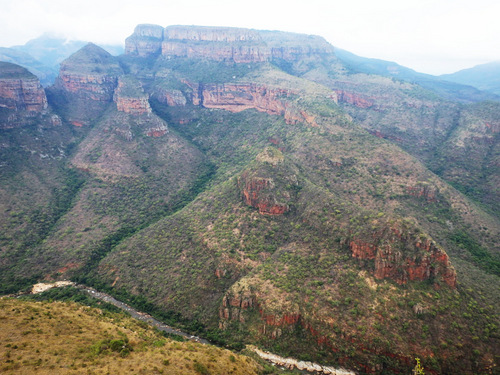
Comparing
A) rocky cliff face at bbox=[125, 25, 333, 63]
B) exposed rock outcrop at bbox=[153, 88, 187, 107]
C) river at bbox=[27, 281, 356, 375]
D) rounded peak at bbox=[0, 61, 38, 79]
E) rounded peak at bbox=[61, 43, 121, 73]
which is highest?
rocky cliff face at bbox=[125, 25, 333, 63]

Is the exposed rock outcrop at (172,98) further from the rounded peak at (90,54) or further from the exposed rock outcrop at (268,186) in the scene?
the exposed rock outcrop at (268,186)

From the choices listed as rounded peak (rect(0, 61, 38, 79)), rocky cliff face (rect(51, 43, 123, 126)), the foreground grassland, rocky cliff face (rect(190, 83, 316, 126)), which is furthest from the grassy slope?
rounded peak (rect(0, 61, 38, 79))

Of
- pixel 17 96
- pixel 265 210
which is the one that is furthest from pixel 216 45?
pixel 265 210

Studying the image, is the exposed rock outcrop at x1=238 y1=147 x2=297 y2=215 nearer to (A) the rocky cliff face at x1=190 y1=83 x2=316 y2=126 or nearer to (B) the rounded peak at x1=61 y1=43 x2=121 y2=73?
(A) the rocky cliff face at x1=190 y1=83 x2=316 y2=126

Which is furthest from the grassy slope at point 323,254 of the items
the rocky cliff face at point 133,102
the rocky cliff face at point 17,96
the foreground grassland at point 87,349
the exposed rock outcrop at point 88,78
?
the exposed rock outcrop at point 88,78

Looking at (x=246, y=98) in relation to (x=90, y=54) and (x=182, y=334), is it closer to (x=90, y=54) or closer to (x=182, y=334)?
(x=90, y=54)
